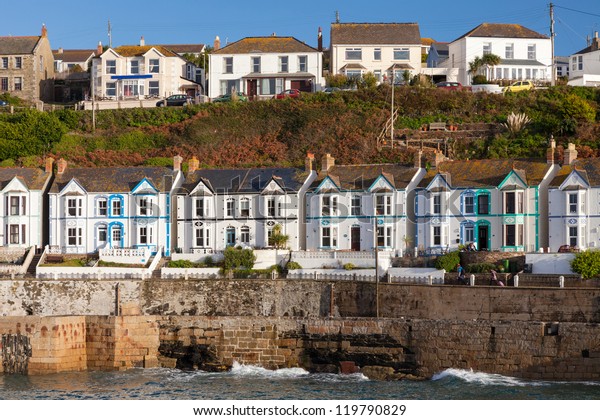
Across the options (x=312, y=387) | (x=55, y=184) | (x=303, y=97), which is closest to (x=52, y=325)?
(x=312, y=387)

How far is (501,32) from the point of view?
93625 mm

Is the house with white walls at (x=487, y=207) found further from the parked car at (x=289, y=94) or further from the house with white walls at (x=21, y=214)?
the parked car at (x=289, y=94)

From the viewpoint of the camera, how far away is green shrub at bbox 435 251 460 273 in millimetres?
59906

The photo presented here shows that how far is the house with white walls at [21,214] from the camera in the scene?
68438mm

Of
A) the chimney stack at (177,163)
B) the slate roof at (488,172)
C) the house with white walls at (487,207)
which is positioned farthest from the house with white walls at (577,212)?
the chimney stack at (177,163)

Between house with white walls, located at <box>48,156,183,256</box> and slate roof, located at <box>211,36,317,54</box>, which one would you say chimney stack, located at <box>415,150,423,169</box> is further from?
slate roof, located at <box>211,36,317,54</box>

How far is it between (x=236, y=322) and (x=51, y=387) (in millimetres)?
9095

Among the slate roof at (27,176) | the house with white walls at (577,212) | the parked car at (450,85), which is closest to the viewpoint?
the house with white walls at (577,212)

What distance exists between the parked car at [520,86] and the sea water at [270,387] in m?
41.5

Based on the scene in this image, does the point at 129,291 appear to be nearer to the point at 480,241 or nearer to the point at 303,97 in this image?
the point at 480,241

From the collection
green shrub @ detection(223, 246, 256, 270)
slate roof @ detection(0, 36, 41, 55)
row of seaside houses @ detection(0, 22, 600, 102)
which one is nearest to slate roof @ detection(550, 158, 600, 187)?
green shrub @ detection(223, 246, 256, 270)

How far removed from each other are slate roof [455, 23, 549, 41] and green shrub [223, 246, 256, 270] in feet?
123

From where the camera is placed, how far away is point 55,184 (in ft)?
228

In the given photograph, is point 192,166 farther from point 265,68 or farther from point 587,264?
point 587,264
